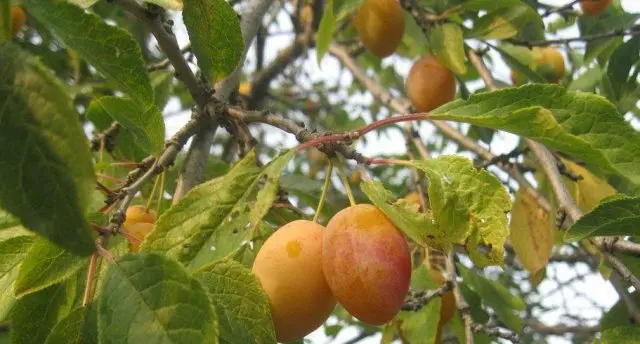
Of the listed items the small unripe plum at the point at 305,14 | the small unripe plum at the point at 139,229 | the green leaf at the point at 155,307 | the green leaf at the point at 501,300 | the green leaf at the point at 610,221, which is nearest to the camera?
the green leaf at the point at 155,307

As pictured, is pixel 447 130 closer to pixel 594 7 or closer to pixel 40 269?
pixel 594 7

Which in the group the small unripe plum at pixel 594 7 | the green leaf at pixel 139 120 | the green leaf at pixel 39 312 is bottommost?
the green leaf at pixel 39 312

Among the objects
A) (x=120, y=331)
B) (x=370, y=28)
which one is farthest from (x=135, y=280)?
(x=370, y=28)

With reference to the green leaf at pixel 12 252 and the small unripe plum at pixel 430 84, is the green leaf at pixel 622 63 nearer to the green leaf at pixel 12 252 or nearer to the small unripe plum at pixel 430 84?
the small unripe plum at pixel 430 84

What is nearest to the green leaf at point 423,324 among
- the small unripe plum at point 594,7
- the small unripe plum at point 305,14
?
the small unripe plum at point 594,7

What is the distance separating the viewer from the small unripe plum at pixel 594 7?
1.88 m

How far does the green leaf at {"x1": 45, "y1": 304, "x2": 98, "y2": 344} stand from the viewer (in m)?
0.76

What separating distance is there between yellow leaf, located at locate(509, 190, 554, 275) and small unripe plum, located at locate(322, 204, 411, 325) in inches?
29.9

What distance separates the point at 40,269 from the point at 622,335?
871mm

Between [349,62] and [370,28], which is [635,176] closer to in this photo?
[370,28]

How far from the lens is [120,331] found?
647 millimetres

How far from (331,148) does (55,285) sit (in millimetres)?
371

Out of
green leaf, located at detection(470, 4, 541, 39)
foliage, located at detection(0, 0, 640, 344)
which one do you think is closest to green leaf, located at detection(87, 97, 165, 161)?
foliage, located at detection(0, 0, 640, 344)

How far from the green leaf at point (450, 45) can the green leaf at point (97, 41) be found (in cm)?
97
